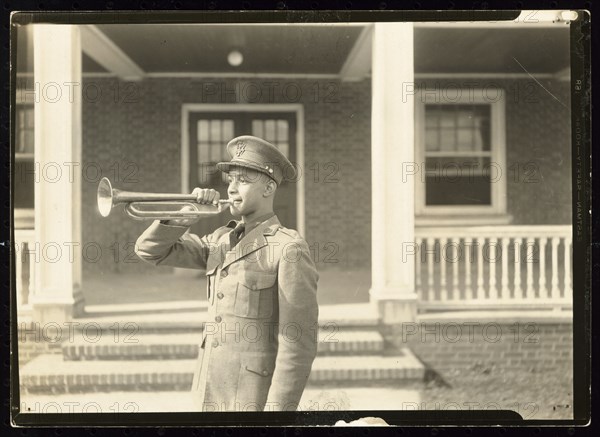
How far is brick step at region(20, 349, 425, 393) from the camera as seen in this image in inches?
120

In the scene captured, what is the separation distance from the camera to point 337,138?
2994mm

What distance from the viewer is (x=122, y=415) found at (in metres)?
3.06

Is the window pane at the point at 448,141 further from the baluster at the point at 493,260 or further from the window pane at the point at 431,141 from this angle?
the baluster at the point at 493,260

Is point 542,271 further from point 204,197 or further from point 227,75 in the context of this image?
point 227,75

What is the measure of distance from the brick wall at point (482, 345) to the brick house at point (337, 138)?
0.04 meters

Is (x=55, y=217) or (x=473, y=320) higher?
(x=55, y=217)

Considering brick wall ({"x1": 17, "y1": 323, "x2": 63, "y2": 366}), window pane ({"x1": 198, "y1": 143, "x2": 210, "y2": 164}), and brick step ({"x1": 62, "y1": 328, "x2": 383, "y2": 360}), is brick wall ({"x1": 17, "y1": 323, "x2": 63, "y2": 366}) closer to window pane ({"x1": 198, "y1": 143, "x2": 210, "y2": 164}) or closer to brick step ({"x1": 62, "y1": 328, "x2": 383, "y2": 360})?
brick step ({"x1": 62, "y1": 328, "x2": 383, "y2": 360})

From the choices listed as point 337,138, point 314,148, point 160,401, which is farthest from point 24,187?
point 337,138

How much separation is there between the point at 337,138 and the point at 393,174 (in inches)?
12.1

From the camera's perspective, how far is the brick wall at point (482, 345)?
10.1ft

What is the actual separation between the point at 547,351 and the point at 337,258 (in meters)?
1.06

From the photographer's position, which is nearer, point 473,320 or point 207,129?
point 207,129
